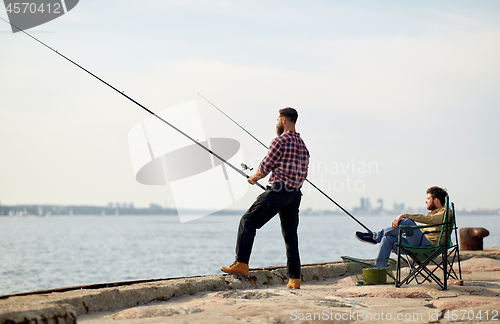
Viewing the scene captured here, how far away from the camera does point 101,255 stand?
4100 centimetres

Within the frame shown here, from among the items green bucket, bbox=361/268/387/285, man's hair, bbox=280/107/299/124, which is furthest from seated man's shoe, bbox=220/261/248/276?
man's hair, bbox=280/107/299/124

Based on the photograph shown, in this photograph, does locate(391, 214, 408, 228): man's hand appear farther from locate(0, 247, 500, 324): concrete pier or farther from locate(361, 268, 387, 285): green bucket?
locate(0, 247, 500, 324): concrete pier

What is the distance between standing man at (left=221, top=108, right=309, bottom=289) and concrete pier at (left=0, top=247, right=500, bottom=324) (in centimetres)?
28

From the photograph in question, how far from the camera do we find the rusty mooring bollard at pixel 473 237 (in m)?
7.95

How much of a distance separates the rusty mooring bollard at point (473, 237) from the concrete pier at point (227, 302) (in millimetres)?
3399

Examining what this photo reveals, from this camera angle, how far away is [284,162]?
14.0 feet

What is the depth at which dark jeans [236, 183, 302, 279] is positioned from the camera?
168 inches

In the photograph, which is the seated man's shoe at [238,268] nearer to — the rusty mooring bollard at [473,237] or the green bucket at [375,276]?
the green bucket at [375,276]

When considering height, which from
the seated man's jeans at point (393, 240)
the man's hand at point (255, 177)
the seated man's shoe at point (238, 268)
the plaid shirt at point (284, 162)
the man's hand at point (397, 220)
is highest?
the plaid shirt at point (284, 162)

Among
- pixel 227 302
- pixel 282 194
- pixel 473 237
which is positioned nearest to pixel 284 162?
pixel 282 194

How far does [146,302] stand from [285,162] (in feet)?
5.30

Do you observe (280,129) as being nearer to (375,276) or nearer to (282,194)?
(282,194)

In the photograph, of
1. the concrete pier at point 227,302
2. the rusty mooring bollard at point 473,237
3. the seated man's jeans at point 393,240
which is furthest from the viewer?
the rusty mooring bollard at point 473,237

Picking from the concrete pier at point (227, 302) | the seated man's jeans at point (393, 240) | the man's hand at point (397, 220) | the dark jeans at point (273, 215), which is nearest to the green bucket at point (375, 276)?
the seated man's jeans at point (393, 240)
